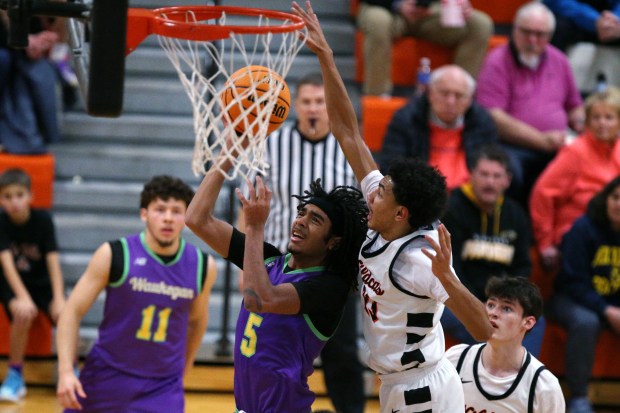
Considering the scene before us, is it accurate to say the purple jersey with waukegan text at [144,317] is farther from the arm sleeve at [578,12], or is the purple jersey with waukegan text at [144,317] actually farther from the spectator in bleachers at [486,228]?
the arm sleeve at [578,12]

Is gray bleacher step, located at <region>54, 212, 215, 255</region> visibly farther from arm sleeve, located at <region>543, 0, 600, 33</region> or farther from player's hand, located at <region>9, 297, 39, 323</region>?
arm sleeve, located at <region>543, 0, 600, 33</region>

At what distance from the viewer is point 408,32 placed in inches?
323

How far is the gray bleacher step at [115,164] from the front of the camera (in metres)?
8.23

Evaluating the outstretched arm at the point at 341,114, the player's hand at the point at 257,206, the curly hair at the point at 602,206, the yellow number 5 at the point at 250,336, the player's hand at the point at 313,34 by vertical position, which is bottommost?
the yellow number 5 at the point at 250,336

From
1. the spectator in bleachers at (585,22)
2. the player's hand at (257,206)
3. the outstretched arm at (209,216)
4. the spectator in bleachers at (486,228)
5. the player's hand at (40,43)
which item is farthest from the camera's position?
the spectator in bleachers at (585,22)

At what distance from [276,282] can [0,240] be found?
3.19 meters

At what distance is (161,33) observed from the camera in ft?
13.5

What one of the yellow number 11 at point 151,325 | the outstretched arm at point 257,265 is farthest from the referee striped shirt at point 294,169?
the outstretched arm at point 257,265

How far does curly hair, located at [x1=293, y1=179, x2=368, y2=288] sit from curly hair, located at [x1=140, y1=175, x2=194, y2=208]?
1355mm

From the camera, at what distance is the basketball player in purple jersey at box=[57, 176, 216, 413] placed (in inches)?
213

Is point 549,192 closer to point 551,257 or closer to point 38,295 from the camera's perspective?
point 551,257

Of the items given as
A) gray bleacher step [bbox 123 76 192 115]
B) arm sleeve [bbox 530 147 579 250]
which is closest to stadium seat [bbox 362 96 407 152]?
arm sleeve [bbox 530 147 579 250]

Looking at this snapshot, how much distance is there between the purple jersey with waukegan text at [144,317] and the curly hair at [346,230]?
5.02 ft

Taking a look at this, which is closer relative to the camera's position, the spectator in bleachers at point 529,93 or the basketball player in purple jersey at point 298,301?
the basketball player in purple jersey at point 298,301
